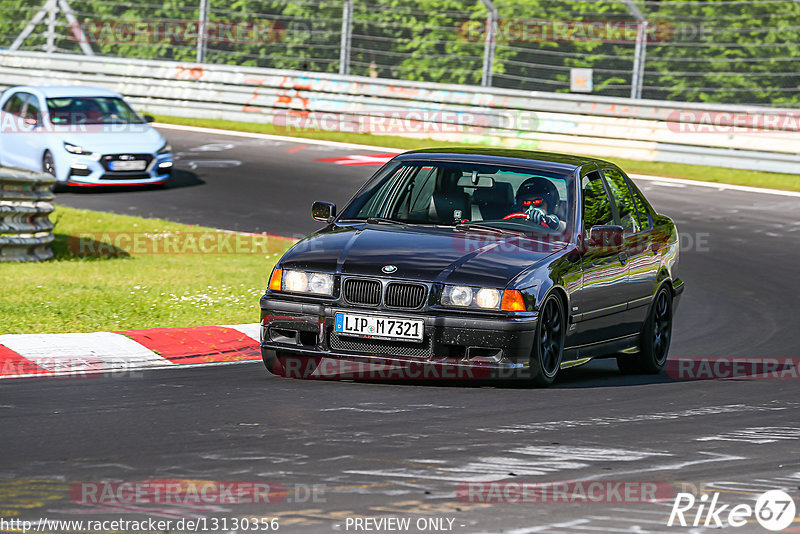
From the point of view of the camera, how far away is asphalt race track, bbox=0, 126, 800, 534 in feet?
18.5

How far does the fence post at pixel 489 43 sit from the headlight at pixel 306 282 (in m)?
17.5

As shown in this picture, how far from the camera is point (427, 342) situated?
8.45 metres

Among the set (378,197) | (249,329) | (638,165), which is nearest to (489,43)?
(638,165)

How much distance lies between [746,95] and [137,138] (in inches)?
406

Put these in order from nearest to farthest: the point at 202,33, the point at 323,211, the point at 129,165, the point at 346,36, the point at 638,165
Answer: the point at 323,211, the point at 129,165, the point at 638,165, the point at 346,36, the point at 202,33

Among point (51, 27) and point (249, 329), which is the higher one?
point (51, 27)

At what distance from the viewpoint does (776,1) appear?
23.2 m

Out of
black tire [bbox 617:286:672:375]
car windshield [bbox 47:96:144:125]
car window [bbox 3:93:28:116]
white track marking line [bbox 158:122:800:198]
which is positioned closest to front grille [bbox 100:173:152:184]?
car windshield [bbox 47:96:144:125]

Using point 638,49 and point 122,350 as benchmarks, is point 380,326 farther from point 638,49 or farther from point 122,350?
point 638,49

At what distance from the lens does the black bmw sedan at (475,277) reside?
8.47 m

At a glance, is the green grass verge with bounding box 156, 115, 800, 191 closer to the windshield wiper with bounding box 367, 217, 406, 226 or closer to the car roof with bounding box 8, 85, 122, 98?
the car roof with bounding box 8, 85, 122, 98

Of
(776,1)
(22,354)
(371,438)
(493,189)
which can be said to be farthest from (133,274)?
(776,1)

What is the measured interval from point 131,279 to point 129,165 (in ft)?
24.4

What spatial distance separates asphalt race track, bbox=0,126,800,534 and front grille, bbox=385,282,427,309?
54cm
